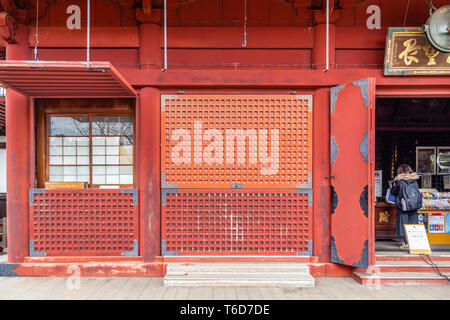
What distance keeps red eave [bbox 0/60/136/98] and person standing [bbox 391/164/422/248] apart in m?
5.13

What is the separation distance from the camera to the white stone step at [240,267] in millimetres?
3898

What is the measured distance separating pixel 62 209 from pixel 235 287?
9.96ft

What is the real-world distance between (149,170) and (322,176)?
2825mm

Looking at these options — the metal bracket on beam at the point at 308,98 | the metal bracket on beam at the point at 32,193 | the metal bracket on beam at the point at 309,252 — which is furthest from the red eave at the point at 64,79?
the metal bracket on beam at the point at 309,252

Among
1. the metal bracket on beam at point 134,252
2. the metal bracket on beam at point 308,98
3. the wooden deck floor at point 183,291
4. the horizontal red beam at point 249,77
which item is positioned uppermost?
the horizontal red beam at point 249,77

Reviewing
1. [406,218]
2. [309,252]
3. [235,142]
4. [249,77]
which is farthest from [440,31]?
[309,252]

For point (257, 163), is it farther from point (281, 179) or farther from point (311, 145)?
point (311, 145)

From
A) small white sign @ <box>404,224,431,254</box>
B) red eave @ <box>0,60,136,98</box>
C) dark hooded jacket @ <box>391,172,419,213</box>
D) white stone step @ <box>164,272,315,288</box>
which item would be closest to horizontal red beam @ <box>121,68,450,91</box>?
red eave @ <box>0,60,136,98</box>

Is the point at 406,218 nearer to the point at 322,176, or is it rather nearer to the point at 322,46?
the point at 322,176

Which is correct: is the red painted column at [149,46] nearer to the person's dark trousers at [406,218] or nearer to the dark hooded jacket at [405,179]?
the dark hooded jacket at [405,179]

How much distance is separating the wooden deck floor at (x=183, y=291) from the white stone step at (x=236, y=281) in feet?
0.22

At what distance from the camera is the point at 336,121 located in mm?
4074

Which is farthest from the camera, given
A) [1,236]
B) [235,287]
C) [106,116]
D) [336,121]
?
[1,236]

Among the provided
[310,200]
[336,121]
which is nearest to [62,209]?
[310,200]
